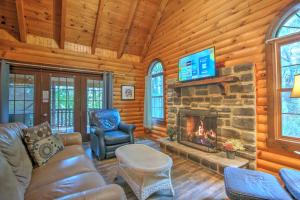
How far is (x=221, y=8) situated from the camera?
3000 mm

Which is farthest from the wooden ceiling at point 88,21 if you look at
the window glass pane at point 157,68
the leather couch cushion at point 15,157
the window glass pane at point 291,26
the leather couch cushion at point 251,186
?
the leather couch cushion at point 251,186

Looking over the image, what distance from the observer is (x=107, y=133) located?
11.2 ft

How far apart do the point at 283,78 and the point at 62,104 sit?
15.6 ft

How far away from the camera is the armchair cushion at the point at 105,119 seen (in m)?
3.58

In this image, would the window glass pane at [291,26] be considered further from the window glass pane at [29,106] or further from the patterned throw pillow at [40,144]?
the window glass pane at [29,106]

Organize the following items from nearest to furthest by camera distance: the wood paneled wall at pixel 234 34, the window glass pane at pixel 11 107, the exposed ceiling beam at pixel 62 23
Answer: the wood paneled wall at pixel 234 34 → the exposed ceiling beam at pixel 62 23 → the window glass pane at pixel 11 107

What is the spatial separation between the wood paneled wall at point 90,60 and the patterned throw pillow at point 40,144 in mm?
2579

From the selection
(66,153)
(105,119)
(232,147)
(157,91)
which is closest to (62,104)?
(105,119)

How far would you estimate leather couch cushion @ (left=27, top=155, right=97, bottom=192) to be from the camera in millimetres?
1369

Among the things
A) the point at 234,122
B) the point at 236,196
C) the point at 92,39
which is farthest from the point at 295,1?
the point at 92,39

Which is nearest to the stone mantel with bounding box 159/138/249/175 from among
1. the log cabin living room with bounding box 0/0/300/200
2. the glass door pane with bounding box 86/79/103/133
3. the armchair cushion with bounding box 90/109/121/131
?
the log cabin living room with bounding box 0/0/300/200

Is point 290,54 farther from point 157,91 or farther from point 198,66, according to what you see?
point 157,91

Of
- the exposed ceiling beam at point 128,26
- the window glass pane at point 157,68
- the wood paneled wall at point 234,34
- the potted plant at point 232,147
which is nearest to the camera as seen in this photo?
the wood paneled wall at point 234,34

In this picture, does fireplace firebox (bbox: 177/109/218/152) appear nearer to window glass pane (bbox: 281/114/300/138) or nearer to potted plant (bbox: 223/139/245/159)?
potted plant (bbox: 223/139/245/159)
